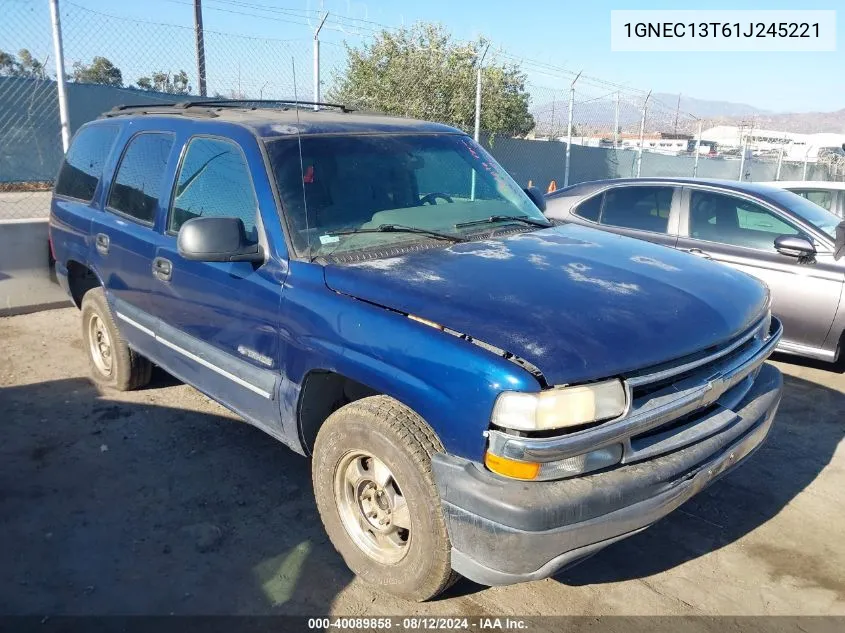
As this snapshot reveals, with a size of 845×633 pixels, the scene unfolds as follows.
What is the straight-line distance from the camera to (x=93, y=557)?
313 cm

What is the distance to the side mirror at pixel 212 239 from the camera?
3.06m

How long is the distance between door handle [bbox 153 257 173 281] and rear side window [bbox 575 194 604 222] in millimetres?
4119

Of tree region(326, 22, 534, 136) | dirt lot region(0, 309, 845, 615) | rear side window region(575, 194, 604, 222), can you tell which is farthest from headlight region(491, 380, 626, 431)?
tree region(326, 22, 534, 136)

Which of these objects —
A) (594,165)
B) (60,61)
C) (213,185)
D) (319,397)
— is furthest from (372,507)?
(594,165)

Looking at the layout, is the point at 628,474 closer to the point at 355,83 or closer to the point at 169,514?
the point at 169,514

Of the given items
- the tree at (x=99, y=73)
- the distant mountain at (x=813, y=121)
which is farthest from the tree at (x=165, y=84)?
the distant mountain at (x=813, y=121)

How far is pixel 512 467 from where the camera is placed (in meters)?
2.32

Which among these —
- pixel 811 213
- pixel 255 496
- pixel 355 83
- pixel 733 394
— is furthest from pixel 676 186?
pixel 355 83

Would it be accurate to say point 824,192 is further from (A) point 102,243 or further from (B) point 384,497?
(A) point 102,243

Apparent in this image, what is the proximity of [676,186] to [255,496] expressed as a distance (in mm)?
4596

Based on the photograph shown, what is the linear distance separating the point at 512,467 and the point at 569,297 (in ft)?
2.46

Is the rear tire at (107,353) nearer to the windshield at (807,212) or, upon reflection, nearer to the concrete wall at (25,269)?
the concrete wall at (25,269)

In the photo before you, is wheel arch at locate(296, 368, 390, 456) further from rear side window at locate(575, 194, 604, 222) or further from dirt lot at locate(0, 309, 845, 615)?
rear side window at locate(575, 194, 604, 222)

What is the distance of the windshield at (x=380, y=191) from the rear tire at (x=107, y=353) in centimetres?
221
